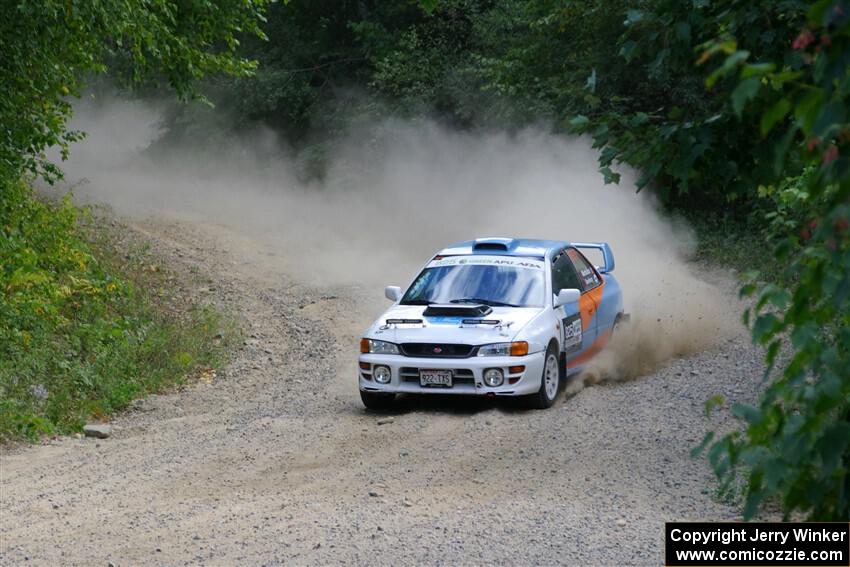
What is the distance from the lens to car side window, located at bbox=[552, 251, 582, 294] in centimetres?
1182

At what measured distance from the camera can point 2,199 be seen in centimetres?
1296

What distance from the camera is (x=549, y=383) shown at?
10.9m

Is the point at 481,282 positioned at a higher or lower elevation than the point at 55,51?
lower

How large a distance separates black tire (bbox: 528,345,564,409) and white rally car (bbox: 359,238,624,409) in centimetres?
1

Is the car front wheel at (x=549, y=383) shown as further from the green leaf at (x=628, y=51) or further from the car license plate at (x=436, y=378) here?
the green leaf at (x=628, y=51)

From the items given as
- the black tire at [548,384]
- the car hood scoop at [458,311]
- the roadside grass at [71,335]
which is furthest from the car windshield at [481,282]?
the roadside grass at [71,335]

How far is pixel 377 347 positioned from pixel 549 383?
5.99 feet

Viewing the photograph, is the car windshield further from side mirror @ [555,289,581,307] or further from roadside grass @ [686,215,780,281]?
roadside grass @ [686,215,780,281]

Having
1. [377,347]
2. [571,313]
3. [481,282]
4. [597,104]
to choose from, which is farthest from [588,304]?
[597,104]

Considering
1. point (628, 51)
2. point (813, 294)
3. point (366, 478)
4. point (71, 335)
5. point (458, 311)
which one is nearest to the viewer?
point (813, 294)

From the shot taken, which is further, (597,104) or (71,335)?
(71,335)

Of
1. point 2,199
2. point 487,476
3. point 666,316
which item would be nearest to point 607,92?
point 666,316

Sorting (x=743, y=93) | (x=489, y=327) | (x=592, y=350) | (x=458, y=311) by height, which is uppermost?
(x=743, y=93)

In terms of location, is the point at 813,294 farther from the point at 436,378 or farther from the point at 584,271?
the point at 584,271
